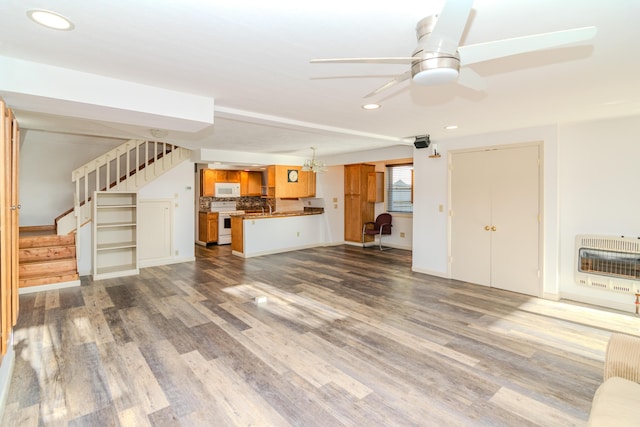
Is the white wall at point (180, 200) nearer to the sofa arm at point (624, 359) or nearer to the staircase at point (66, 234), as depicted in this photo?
the staircase at point (66, 234)

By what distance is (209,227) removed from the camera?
8.33 m

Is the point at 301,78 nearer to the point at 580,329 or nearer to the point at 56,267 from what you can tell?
the point at 580,329

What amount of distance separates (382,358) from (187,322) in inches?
81.0

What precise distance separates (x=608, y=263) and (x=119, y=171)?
25.1 ft

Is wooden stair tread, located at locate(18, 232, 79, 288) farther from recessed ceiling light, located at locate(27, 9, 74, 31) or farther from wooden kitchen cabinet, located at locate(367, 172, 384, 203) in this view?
wooden kitchen cabinet, located at locate(367, 172, 384, 203)

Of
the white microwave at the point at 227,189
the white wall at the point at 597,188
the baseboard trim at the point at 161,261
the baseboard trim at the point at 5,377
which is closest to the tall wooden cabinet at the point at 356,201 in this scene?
the white microwave at the point at 227,189

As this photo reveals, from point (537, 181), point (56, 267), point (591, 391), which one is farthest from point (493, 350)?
point (56, 267)

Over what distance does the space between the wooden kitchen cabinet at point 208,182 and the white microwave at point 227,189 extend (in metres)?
0.13

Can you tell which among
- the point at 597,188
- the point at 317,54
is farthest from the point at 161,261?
the point at 597,188

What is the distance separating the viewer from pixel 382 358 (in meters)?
2.64

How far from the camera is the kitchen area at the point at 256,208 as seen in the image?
7.13m

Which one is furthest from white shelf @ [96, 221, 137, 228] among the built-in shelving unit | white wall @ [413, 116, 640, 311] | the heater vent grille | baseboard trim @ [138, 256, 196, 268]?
the heater vent grille

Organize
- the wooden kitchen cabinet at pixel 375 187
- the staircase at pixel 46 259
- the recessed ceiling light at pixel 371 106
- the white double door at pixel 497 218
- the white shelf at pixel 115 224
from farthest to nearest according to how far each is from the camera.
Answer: the wooden kitchen cabinet at pixel 375 187, the white shelf at pixel 115 224, the staircase at pixel 46 259, the white double door at pixel 497 218, the recessed ceiling light at pixel 371 106

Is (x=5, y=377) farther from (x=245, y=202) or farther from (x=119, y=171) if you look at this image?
(x=245, y=202)
